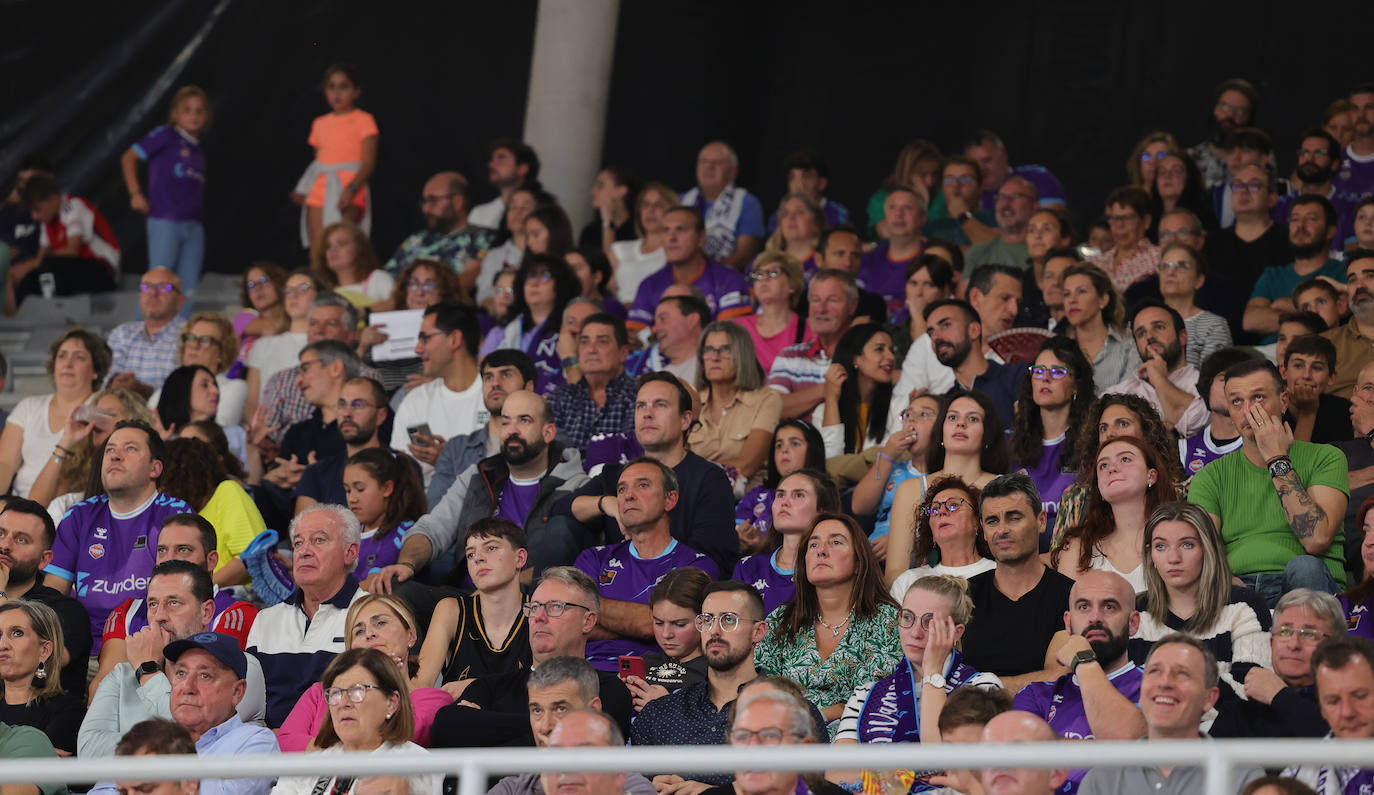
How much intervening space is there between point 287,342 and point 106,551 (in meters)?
2.38

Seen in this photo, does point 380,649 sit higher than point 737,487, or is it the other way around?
point 737,487

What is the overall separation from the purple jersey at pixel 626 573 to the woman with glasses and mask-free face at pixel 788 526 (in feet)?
0.55

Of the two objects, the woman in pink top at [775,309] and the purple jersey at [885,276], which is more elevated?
the purple jersey at [885,276]

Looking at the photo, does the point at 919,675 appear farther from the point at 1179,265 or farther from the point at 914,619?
the point at 1179,265

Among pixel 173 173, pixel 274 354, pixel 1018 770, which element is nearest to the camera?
pixel 1018 770

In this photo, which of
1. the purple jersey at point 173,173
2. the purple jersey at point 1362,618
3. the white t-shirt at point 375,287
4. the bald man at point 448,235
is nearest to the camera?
the purple jersey at point 1362,618

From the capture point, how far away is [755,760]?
298 centimetres

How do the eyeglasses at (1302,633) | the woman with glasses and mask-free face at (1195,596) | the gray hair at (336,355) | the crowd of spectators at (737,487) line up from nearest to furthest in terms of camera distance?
the eyeglasses at (1302,633), the crowd of spectators at (737,487), the woman with glasses and mask-free face at (1195,596), the gray hair at (336,355)

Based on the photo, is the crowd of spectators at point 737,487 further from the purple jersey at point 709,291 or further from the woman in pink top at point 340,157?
the woman in pink top at point 340,157

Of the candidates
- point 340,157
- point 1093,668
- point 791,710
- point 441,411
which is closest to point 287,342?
point 441,411

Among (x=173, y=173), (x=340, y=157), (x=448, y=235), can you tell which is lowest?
(x=448, y=235)


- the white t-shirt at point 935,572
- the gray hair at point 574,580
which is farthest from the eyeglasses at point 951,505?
the gray hair at point 574,580

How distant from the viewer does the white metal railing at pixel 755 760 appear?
287cm

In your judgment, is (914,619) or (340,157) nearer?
(914,619)
